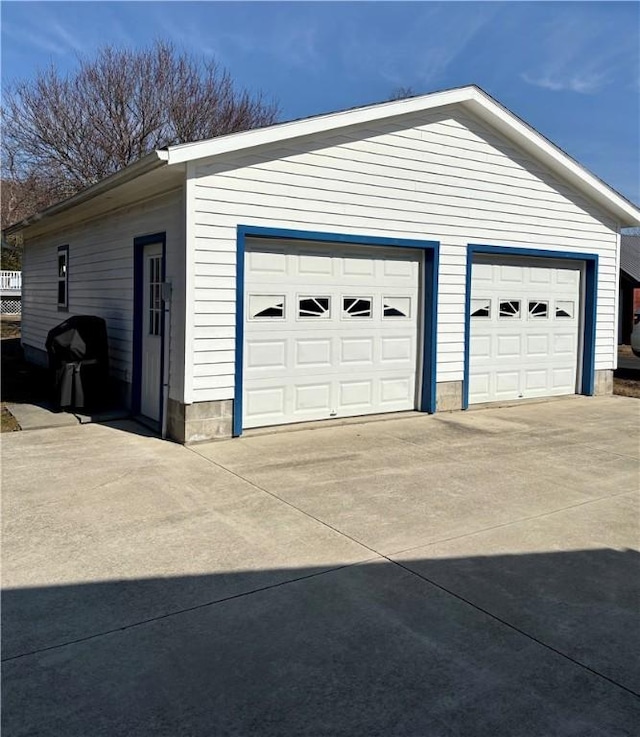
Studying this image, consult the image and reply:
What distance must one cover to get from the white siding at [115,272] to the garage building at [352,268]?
0.05 metres

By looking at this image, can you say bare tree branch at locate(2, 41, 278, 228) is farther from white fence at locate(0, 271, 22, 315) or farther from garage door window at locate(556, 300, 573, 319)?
garage door window at locate(556, 300, 573, 319)

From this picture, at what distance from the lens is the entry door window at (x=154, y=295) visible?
8188 millimetres

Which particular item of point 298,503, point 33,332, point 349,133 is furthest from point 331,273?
point 33,332

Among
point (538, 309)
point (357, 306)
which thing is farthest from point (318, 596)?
point (538, 309)

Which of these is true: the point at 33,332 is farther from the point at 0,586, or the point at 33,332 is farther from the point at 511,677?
the point at 511,677

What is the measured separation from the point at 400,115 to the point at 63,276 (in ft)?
23.2

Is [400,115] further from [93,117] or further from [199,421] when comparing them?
[93,117]

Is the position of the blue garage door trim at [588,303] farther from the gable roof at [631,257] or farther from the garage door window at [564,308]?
the gable roof at [631,257]

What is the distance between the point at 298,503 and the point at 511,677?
2.52 meters

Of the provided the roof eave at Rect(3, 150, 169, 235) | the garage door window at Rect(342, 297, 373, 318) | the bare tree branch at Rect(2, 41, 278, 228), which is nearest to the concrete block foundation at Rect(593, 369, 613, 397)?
the garage door window at Rect(342, 297, 373, 318)

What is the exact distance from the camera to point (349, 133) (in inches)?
317

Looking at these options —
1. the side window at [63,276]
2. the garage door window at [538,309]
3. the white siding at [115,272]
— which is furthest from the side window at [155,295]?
the garage door window at [538,309]

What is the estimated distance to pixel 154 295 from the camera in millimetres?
8344

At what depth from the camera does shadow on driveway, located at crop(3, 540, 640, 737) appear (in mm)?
2520
